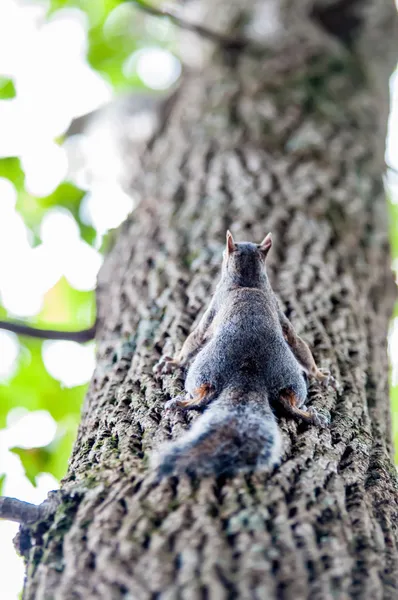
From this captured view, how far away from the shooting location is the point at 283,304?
267 centimetres

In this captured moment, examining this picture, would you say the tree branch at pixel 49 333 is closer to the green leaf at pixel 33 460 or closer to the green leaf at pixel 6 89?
the green leaf at pixel 33 460

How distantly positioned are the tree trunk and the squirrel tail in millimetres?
42

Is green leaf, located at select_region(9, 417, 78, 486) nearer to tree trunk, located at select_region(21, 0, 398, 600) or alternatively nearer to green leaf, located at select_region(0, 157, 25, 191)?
tree trunk, located at select_region(21, 0, 398, 600)

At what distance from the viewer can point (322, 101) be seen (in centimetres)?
376

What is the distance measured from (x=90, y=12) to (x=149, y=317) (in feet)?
11.1

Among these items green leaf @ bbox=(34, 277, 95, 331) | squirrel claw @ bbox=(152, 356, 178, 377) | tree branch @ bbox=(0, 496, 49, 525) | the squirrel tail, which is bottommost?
tree branch @ bbox=(0, 496, 49, 525)

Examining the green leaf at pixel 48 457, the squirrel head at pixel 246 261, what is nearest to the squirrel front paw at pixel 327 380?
the squirrel head at pixel 246 261

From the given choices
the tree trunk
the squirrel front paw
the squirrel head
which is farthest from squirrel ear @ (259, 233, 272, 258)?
the squirrel front paw

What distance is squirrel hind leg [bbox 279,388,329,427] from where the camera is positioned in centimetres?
207

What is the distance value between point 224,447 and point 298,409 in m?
0.45

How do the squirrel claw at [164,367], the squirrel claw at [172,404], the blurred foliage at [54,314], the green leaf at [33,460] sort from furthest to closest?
the blurred foliage at [54,314] → the green leaf at [33,460] → the squirrel claw at [164,367] → the squirrel claw at [172,404]

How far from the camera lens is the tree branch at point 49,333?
278 centimetres

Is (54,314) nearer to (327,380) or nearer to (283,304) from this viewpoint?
(283,304)

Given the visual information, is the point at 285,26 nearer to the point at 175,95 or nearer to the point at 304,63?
the point at 304,63
